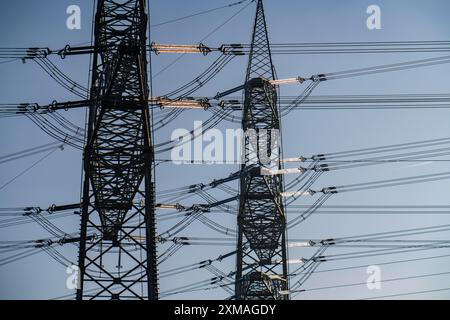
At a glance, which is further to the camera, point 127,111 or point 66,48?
point 66,48

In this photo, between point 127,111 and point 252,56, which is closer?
point 127,111

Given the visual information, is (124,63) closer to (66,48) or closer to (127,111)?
(127,111)
